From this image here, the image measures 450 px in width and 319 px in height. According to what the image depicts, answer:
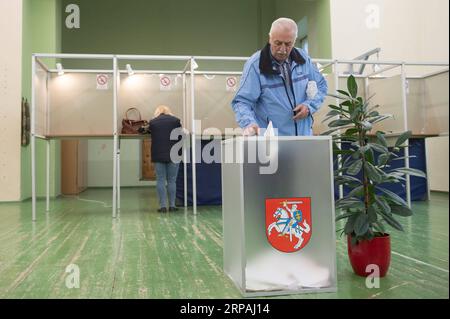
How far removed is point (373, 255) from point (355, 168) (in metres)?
0.48

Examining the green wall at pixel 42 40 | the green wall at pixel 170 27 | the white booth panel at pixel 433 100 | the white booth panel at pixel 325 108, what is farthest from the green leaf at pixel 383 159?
the green wall at pixel 170 27

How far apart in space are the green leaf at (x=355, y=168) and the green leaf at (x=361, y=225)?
0.24m

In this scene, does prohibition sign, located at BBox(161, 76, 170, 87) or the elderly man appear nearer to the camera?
the elderly man

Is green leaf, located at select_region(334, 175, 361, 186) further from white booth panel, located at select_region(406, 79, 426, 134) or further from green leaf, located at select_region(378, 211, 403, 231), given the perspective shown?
white booth panel, located at select_region(406, 79, 426, 134)

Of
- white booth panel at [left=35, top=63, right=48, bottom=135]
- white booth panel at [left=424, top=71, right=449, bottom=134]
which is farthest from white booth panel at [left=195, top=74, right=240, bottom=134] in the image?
white booth panel at [left=424, top=71, right=449, bottom=134]

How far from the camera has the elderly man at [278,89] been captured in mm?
2361

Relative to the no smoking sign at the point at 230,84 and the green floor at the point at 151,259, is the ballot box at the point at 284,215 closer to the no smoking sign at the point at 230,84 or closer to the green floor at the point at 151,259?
the green floor at the point at 151,259

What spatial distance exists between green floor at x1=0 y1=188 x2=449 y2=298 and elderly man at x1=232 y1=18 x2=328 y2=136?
847 mm

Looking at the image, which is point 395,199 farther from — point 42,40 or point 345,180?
point 42,40

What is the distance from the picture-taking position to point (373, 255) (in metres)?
2.30

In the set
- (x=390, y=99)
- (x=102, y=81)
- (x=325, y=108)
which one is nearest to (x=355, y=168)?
(x=325, y=108)

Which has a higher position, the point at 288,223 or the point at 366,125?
the point at 366,125

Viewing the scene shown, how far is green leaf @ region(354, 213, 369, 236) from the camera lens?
7.36ft
